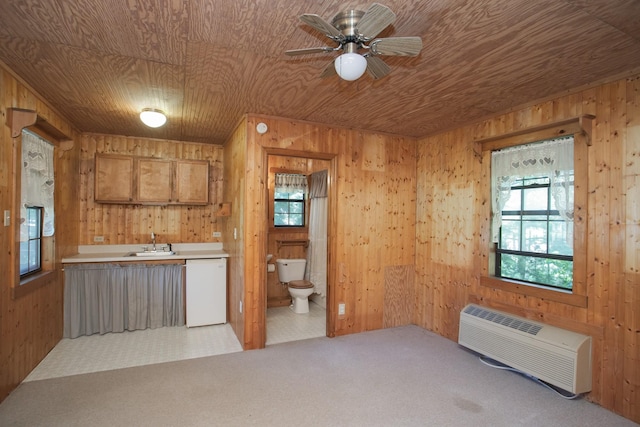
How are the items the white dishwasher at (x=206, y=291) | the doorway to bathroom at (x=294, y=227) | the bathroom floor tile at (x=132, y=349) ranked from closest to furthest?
→ the bathroom floor tile at (x=132, y=349), the white dishwasher at (x=206, y=291), the doorway to bathroom at (x=294, y=227)

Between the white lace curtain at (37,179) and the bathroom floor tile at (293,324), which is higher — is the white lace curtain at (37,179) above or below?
above

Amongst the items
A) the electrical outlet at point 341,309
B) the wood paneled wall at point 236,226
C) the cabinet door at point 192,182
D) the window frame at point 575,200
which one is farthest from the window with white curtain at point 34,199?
the window frame at point 575,200

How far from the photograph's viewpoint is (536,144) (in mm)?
2893

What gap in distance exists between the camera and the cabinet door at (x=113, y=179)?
4.05m

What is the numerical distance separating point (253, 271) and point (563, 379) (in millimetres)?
2791

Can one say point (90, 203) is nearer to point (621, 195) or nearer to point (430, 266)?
point (430, 266)

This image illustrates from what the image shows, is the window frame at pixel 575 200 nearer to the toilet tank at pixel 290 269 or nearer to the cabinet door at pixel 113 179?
the toilet tank at pixel 290 269

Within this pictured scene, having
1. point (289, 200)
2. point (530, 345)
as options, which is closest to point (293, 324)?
point (289, 200)

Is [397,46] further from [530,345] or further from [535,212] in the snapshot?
[530,345]

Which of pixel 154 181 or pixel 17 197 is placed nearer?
pixel 17 197

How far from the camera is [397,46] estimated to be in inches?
66.4

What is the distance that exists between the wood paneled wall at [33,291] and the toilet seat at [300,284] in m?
2.70

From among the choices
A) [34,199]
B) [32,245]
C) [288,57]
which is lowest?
[32,245]

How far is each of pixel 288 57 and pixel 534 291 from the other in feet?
9.36
